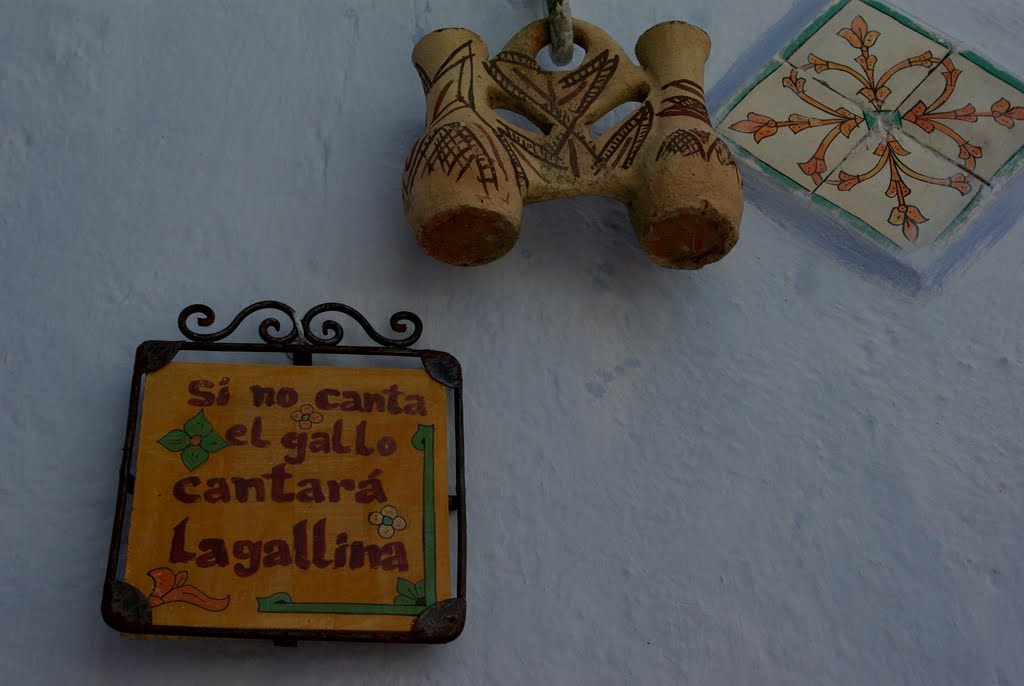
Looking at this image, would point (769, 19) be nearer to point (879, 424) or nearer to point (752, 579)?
point (879, 424)

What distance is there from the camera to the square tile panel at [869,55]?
1352 millimetres

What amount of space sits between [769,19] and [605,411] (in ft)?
2.10

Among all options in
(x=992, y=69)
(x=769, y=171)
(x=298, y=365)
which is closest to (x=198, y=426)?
(x=298, y=365)

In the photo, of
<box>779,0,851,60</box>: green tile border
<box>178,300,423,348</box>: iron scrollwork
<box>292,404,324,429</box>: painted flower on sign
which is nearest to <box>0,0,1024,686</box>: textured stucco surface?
<box>178,300,423,348</box>: iron scrollwork

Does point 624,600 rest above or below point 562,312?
below

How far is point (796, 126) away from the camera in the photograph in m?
1.32

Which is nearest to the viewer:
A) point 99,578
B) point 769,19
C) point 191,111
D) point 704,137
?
point 99,578

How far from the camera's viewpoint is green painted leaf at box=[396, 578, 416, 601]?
3.11 feet

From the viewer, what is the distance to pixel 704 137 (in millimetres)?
1103

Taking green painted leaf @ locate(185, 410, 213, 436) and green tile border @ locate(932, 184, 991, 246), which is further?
green tile border @ locate(932, 184, 991, 246)

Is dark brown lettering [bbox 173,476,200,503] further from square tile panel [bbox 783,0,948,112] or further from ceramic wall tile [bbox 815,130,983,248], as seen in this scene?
square tile panel [bbox 783,0,948,112]

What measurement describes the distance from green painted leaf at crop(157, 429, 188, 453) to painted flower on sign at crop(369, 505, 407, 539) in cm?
19

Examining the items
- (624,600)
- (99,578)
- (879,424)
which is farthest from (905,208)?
(99,578)

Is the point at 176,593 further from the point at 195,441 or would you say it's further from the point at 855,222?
the point at 855,222
